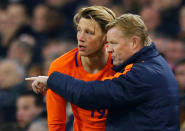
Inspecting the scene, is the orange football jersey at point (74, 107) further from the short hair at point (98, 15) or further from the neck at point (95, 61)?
the short hair at point (98, 15)

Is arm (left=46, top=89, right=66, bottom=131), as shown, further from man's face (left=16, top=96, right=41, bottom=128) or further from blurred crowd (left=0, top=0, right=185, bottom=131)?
man's face (left=16, top=96, right=41, bottom=128)

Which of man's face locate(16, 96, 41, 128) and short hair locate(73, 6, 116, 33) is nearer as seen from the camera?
short hair locate(73, 6, 116, 33)

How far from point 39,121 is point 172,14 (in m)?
1.54

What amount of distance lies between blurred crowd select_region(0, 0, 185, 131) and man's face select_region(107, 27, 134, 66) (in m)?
0.98

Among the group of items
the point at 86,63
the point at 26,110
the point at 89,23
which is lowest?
the point at 26,110

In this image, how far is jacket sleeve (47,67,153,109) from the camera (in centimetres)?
197

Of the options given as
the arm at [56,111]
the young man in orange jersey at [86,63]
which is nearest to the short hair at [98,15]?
the young man in orange jersey at [86,63]

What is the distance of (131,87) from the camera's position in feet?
6.45

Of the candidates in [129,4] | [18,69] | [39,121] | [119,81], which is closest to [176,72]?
[129,4]

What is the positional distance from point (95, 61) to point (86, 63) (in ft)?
0.17

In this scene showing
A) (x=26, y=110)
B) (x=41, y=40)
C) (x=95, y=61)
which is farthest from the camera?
(x=41, y=40)

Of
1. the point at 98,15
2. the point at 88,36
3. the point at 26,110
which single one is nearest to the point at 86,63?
the point at 88,36

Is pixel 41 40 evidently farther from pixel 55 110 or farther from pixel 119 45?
pixel 119 45

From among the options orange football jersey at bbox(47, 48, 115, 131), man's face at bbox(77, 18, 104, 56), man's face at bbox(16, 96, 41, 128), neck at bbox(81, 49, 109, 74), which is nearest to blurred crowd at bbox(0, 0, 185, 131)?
man's face at bbox(16, 96, 41, 128)
